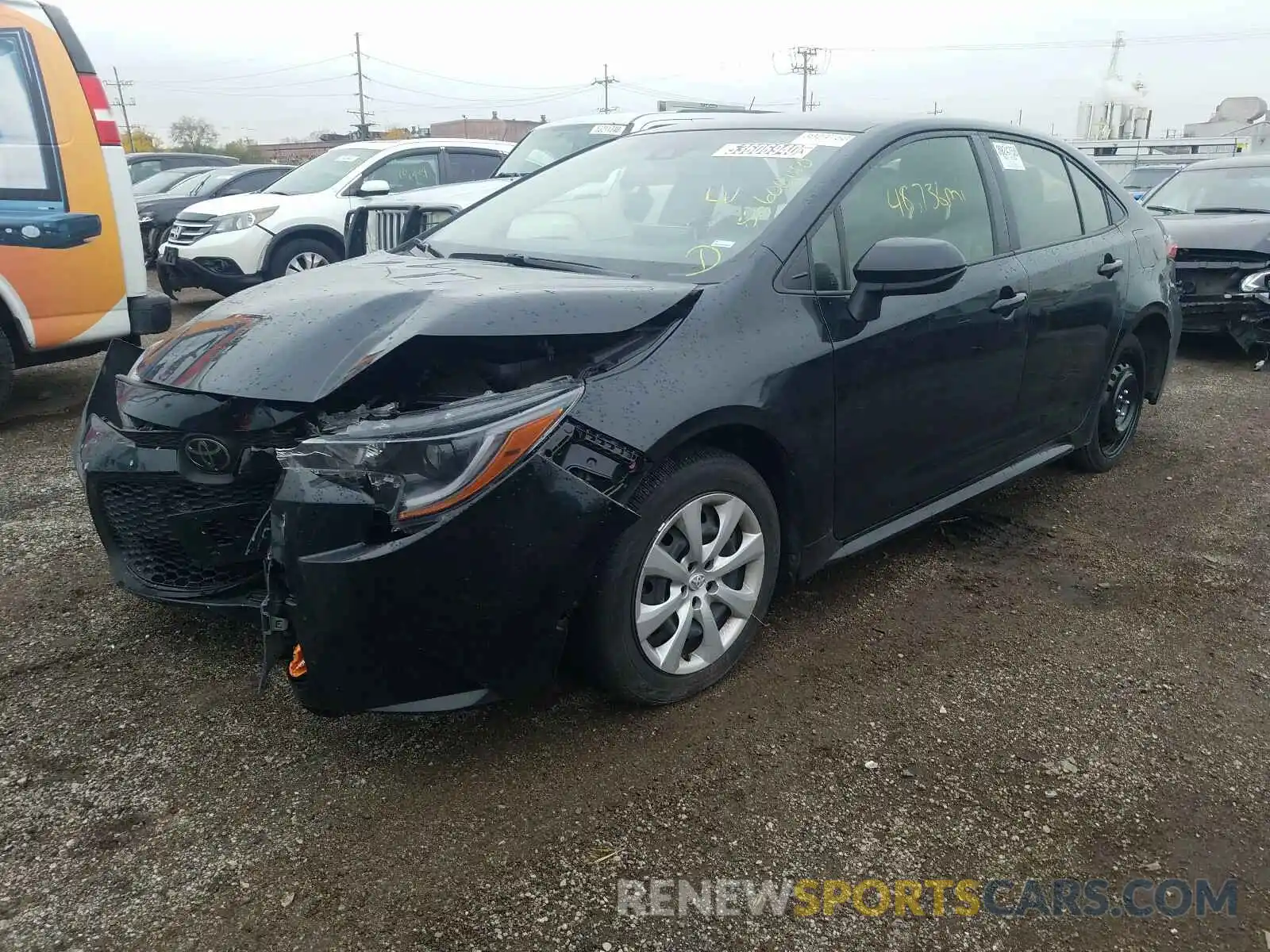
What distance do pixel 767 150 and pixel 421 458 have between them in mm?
1763

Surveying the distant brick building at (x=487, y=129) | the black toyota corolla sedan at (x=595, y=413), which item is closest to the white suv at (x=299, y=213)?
the black toyota corolla sedan at (x=595, y=413)

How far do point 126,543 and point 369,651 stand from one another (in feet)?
3.41

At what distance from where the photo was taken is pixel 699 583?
2.55 meters

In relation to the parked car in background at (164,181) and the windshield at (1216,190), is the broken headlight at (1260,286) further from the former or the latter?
the parked car in background at (164,181)

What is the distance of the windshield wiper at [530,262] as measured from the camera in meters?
2.89

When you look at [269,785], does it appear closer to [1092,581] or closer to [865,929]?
[865,929]

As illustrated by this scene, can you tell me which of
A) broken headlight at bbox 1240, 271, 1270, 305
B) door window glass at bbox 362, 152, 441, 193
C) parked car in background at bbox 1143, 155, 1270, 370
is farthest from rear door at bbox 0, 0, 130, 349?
broken headlight at bbox 1240, 271, 1270, 305

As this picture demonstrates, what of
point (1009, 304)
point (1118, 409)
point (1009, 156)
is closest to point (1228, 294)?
point (1118, 409)

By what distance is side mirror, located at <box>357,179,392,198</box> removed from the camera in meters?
8.12

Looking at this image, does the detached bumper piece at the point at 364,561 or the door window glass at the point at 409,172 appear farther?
the door window glass at the point at 409,172

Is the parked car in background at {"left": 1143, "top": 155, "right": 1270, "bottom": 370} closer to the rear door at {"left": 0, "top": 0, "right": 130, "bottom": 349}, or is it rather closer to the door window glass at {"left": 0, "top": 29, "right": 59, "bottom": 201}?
the rear door at {"left": 0, "top": 0, "right": 130, "bottom": 349}

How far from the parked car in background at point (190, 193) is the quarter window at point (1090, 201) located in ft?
30.0

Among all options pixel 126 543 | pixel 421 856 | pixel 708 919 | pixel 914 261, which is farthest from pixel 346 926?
pixel 914 261

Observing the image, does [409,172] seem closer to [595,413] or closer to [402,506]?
[595,413]
